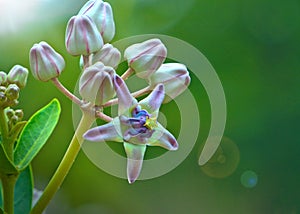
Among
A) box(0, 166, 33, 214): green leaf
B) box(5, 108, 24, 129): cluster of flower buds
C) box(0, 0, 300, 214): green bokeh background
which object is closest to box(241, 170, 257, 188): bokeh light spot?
box(0, 0, 300, 214): green bokeh background

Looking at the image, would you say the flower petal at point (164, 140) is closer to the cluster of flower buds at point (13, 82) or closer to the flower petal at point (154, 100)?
the flower petal at point (154, 100)

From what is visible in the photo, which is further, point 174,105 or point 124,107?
point 174,105

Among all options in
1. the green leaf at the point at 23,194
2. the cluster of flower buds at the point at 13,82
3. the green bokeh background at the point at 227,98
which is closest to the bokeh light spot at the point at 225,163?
the green bokeh background at the point at 227,98

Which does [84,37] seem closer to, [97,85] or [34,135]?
[97,85]

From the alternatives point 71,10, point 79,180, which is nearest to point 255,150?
point 79,180

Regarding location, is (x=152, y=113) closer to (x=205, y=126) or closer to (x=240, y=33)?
(x=205, y=126)

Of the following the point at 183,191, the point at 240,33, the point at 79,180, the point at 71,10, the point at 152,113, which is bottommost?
the point at 183,191

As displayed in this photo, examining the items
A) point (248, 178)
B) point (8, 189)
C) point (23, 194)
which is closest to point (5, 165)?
point (8, 189)
